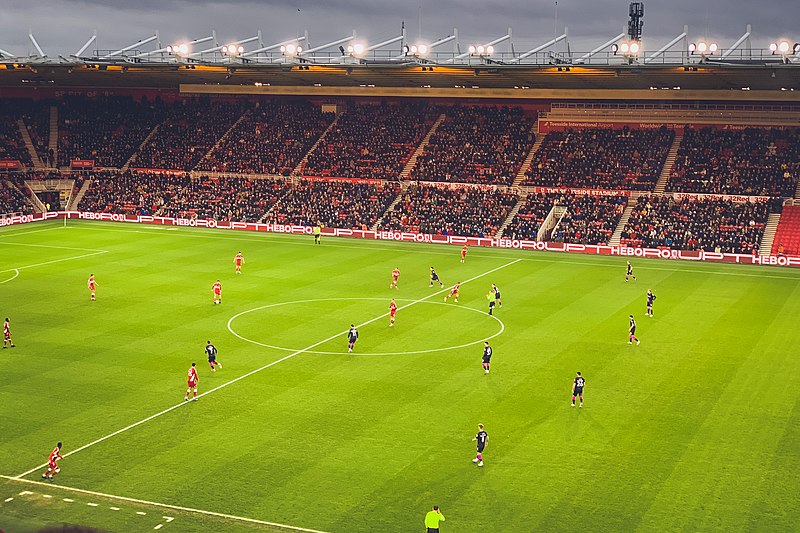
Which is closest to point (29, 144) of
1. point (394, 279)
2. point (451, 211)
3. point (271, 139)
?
point (271, 139)

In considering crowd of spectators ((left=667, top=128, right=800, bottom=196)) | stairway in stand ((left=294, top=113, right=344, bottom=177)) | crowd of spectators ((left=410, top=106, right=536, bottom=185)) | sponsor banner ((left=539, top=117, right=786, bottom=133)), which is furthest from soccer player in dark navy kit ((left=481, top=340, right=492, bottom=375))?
stairway in stand ((left=294, top=113, right=344, bottom=177))

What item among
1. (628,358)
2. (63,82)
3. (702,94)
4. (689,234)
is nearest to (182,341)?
(628,358)

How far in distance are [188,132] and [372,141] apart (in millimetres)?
22176

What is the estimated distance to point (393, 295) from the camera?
49.8m

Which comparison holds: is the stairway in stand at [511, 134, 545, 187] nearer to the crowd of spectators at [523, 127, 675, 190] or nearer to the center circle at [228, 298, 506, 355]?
the crowd of spectators at [523, 127, 675, 190]

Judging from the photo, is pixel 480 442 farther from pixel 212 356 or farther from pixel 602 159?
pixel 602 159

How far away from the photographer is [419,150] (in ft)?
291

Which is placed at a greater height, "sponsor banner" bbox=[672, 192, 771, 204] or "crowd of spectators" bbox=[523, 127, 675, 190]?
"crowd of spectators" bbox=[523, 127, 675, 190]

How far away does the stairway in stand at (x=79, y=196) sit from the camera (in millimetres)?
91512

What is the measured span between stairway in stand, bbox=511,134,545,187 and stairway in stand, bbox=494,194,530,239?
2296 millimetres

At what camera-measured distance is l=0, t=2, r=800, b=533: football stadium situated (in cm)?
2388

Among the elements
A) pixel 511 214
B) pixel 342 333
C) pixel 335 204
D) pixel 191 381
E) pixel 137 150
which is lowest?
pixel 342 333

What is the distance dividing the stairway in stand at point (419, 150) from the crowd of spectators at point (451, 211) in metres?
4.56

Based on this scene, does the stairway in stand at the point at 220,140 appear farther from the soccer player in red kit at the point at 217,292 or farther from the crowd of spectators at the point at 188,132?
the soccer player in red kit at the point at 217,292
